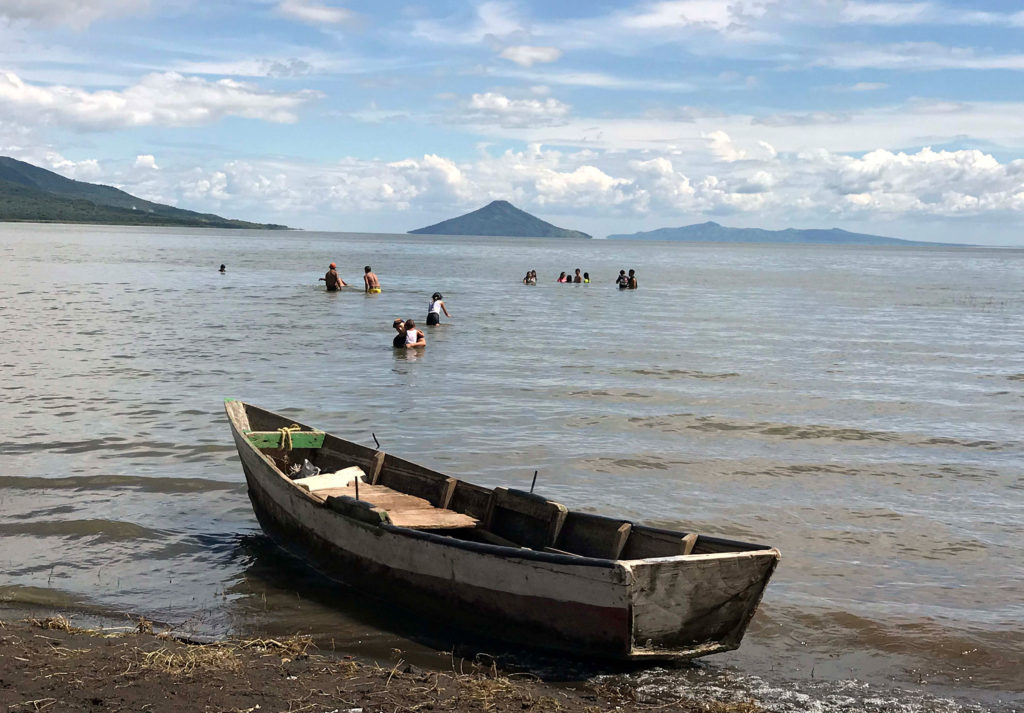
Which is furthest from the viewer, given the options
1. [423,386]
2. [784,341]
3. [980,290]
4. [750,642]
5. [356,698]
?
[980,290]

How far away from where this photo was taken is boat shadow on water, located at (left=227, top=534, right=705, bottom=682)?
26.7ft

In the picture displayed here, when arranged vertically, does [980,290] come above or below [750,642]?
above

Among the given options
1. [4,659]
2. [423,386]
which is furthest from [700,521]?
[423,386]

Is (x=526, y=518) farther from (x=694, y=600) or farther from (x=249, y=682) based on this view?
(x=249, y=682)

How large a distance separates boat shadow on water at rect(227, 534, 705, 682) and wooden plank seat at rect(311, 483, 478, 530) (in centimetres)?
82

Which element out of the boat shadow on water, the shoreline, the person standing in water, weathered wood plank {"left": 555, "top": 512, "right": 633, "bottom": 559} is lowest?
the boat shadow on water

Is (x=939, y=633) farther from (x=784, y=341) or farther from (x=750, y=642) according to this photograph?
(x=784, y=341)

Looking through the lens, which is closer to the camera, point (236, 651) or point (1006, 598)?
point (236, 651)

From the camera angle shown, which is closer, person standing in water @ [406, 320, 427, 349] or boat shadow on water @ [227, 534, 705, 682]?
boat shadow on water @ [227, 534, 705, 682]

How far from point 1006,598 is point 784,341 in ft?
76.0

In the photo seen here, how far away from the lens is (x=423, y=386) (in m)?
22.5

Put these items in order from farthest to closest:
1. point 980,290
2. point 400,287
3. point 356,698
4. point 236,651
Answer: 1. point 980,290
2. point 400,287
3. point 236,651
4. point 356,698

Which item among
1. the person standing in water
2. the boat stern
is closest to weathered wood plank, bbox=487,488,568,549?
the boat stern

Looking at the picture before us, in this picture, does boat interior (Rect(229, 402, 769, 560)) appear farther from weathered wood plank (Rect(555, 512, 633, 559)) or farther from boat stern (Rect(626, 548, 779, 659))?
boat stern (Rect(626, 548, 779, 659))
